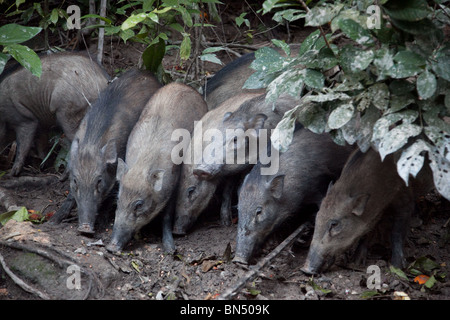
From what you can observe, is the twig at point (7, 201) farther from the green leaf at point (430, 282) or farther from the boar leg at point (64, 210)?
the green leaf at point (430, 282)

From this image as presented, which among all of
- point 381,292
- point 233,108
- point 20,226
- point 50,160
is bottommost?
point 381,292

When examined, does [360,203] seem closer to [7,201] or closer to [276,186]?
[276,186]

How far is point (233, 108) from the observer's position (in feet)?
19.8

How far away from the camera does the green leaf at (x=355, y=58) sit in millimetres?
3840

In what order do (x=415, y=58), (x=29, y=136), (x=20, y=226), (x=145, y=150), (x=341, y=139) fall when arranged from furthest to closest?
(x=29, y=136) < (x=145, y=150) < (x=20, y=226) < (x=341, y=139) < (x=415, y=58)

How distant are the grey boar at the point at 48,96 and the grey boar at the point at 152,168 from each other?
43.8 inches

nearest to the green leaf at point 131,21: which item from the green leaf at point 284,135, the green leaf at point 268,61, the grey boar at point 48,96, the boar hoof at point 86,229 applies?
the green leaf at point 268,61

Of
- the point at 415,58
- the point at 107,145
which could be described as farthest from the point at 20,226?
the point at 415,58

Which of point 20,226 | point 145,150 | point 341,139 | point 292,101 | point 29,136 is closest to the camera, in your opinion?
point 341,139

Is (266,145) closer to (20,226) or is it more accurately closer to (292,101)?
(292,101)

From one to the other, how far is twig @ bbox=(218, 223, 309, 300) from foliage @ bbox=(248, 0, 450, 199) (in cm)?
107

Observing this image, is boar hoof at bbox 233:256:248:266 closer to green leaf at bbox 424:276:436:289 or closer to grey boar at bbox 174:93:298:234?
grey boar at bbox 174:93:298:234

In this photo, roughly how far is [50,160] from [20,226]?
2114 mm

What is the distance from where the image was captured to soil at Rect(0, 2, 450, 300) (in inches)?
175
